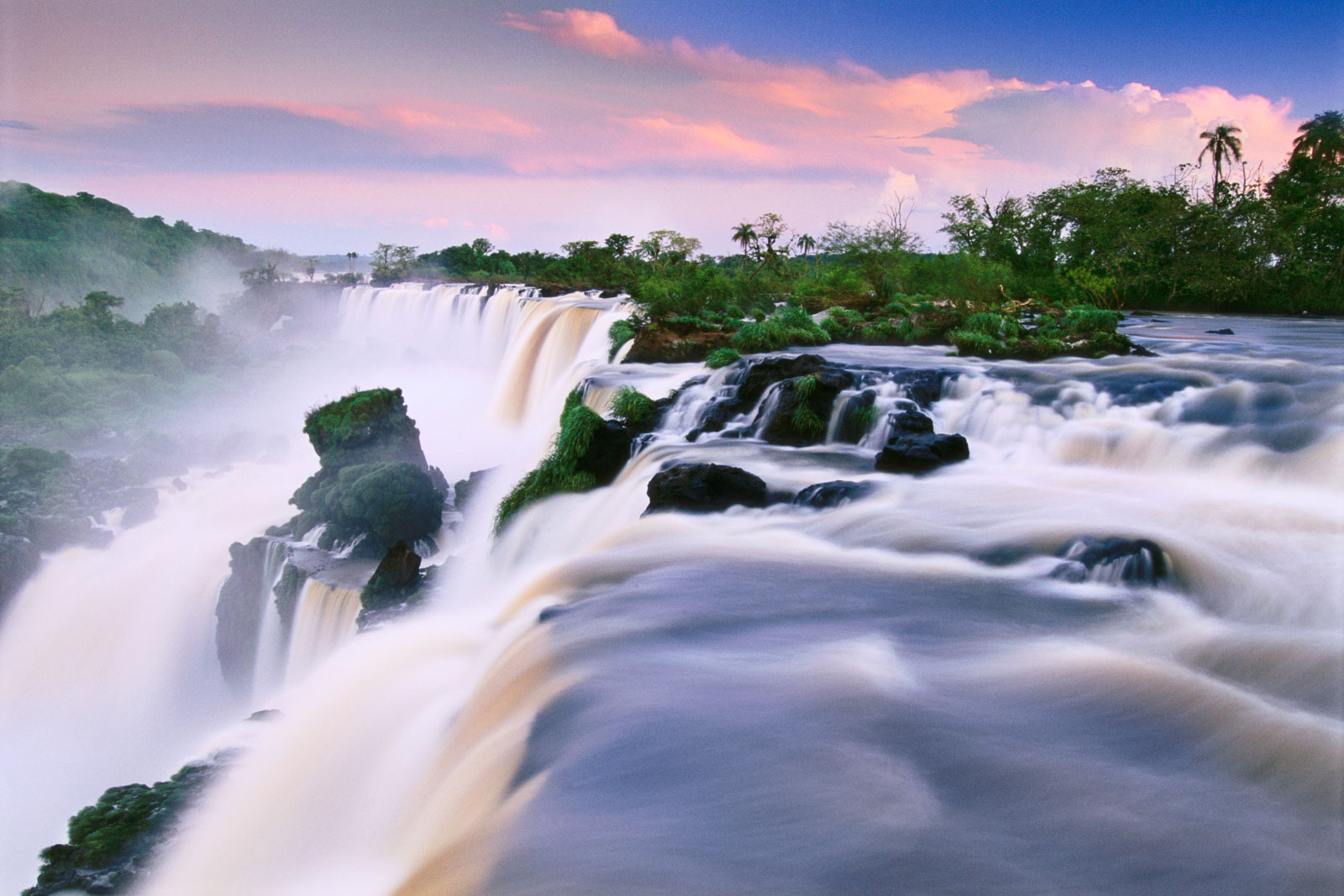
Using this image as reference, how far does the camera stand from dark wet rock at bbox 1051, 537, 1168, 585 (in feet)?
17.4

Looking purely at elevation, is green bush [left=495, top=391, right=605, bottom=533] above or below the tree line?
below

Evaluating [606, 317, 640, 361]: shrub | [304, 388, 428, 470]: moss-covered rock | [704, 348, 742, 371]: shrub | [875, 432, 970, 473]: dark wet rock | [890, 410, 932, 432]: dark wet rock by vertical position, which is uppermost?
[606, 317, 640, 361]: shrub

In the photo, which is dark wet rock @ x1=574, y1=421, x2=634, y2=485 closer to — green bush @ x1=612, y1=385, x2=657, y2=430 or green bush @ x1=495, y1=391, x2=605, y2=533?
green bush @ x1=495, y1=391, x2=605, y2=533

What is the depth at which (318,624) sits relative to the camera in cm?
970

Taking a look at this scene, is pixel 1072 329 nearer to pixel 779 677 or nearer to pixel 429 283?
pixel 779 677

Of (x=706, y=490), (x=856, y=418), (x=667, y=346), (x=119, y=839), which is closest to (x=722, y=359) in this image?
(x=667, y=346)

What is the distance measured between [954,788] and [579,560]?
3.81 meters

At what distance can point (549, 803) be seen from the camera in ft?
10.2

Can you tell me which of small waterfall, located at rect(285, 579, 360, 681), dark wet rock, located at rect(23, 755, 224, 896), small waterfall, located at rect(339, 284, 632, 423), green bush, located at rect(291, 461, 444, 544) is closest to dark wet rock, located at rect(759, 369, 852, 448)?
green bush, located at rect(291, 461, 444, 544)

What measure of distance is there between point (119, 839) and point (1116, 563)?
7.20 metres

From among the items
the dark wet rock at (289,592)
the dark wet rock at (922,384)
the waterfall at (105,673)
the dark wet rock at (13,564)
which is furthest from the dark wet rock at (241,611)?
the dark wet rock at (922,384)

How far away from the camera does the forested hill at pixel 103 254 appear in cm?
4050

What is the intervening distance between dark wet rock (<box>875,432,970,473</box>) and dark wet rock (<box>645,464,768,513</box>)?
5.53 ft

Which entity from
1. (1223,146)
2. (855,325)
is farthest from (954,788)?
(1223,146)
